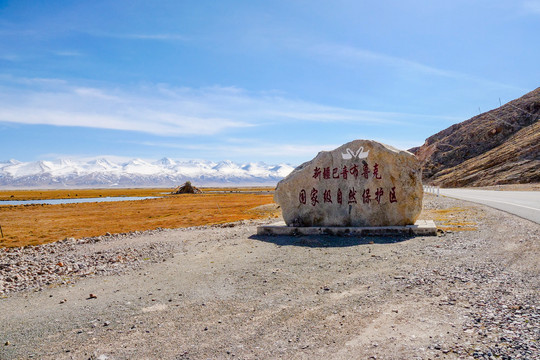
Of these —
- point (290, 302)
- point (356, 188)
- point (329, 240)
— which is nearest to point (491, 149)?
point (356, 188)

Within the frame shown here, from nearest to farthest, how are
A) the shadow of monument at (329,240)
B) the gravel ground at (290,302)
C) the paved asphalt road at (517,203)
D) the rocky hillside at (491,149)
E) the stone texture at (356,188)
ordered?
the gravel ground at (290,302)
the shadow of monument at (329,240)
the stone texture at (356,188)
the paved asphalt road at (517,203)
the rocky hillside at (491,149)

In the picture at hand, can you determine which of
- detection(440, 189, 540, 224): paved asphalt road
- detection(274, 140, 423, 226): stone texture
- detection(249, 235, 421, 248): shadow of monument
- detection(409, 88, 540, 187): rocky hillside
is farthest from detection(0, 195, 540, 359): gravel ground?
detection(409, 88, 540, 187): rocky hillside

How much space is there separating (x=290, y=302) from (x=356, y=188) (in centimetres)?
926

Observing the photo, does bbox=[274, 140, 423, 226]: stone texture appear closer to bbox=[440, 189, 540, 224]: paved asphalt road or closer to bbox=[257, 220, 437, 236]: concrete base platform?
bbox=[257, 220, 437, 236]: concrete base platform

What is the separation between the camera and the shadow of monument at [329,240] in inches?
538

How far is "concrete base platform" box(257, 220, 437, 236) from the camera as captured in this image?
14484 millimetres

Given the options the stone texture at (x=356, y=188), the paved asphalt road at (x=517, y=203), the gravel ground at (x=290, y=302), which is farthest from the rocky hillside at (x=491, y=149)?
the gravel ground at (x=290, y=302)

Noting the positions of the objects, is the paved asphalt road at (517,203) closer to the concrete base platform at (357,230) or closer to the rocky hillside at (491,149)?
the concrete base platform at (357,230)

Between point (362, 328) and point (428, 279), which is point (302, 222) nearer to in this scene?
point (428, 279)

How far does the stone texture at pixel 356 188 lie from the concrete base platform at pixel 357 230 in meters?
0.66

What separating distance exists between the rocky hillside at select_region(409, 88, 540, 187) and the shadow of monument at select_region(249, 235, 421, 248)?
204 feet

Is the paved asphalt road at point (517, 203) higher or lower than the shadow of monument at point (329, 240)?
higher

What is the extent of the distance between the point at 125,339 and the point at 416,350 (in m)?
4.73

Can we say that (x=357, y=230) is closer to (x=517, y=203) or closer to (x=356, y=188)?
(x=356, y=188)
